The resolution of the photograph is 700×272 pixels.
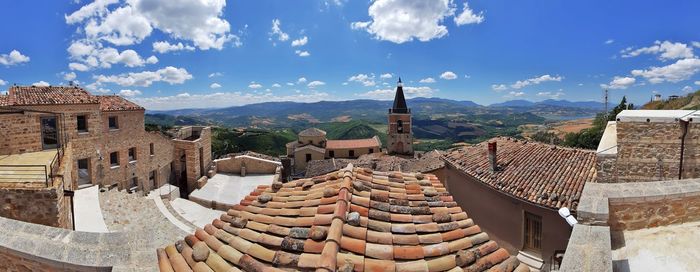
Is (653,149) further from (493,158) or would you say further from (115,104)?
(115,104)

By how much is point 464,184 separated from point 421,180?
9.05 m

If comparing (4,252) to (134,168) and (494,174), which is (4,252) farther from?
(134,168)

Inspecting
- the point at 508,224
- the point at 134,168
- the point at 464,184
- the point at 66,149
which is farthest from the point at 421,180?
the point at 134,168

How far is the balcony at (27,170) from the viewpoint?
9.22 m

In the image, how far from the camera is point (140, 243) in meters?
4.59

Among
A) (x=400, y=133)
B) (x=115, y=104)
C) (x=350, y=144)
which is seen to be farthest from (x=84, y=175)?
(x=400, y=133)

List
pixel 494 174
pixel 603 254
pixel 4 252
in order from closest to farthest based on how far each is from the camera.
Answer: pixel 603 254 < pixel 4 252 < pixel 494 174

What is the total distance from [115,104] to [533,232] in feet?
73.5

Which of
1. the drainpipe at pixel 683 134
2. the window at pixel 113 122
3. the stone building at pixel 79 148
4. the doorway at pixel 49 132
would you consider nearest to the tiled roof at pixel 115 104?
the stone building at pixel 79 148

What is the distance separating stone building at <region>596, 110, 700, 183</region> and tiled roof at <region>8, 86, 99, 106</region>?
69.5ft

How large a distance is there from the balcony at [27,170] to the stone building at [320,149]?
28898 millimetres

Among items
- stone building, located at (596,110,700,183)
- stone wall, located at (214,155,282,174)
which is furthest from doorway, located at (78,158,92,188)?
stone building, located at (596,110,700,183)

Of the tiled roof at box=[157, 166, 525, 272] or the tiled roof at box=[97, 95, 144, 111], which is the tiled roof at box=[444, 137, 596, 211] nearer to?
the tiled roof at box=[157, 166, 525, 272]

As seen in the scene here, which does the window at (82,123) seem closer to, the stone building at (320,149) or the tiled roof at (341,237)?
the tiled roof at (341,237)
